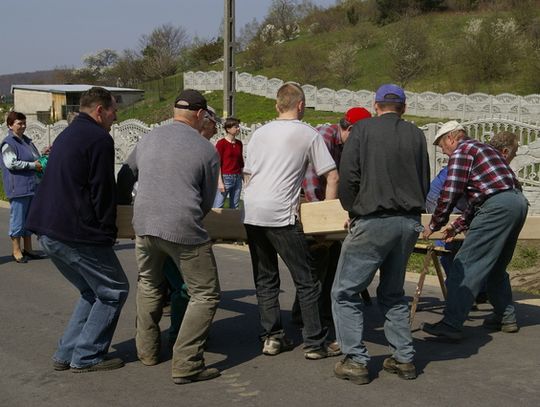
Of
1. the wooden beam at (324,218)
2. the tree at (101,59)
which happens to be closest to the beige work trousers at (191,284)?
the wooden beam at (324,218)

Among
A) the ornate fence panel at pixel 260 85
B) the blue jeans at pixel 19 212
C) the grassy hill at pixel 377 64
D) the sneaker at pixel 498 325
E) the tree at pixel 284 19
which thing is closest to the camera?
the sneaker at pixel 498 325

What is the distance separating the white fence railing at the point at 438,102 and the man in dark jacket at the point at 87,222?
23.0 meters

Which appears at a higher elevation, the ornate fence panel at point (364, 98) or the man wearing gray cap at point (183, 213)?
the ornate fence panel at point (364, 98)

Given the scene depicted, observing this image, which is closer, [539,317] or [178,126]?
[178,126]

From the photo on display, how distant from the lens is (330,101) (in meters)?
40.7

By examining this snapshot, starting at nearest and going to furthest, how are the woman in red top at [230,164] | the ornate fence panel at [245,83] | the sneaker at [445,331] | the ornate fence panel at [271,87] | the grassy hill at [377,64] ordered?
1. the sneaker at [445,331]
2. the woman in red top at [230,164]
3. the grassy hill at [377,64]
4. the ornate fence panel at [271,87]
5. the ornate fence panel at [245,83]

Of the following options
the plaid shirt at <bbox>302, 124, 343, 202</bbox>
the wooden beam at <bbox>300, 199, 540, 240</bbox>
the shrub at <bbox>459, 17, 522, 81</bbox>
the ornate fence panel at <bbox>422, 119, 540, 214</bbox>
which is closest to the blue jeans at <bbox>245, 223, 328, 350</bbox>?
the wooden beam at <bbox>300, 199, 540, 240</bbox>

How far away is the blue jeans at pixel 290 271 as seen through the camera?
5.54 m

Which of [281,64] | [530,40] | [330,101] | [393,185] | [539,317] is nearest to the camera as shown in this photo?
[393,185]

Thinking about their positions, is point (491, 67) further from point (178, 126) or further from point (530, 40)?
point (178, 126)

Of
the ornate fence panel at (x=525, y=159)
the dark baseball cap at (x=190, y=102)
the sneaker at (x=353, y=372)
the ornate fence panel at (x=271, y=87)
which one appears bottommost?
the sneaker at (x=353, y=372)

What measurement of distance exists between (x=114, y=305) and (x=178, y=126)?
138cm

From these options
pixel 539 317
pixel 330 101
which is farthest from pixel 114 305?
pixel 330 101

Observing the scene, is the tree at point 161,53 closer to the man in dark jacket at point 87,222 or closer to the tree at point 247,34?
the tree at point 247,34
